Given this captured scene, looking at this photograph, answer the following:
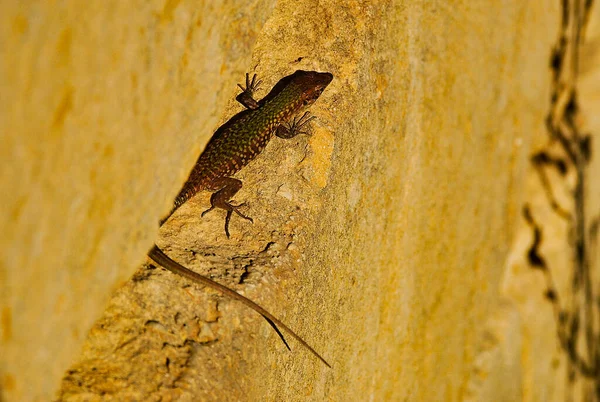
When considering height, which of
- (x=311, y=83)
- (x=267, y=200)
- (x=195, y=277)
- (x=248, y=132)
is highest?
(x=311, y=83)

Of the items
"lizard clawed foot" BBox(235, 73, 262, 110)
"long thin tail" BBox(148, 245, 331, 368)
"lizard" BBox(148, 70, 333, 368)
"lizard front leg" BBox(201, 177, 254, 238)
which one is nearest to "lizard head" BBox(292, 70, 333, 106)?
"lizard" BBox(148, 70, 333, 368)

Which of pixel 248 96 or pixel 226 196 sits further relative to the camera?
pixel 248 96

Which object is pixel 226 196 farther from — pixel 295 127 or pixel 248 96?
pixel 248 96

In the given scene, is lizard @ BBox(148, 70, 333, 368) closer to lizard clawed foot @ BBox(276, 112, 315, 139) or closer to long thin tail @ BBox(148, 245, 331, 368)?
lizard clawed foot @ BBox(276, 112, 315, 139)

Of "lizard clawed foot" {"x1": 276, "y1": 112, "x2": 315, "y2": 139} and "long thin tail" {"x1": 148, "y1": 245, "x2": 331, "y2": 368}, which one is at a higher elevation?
"lizard clawed foot" {"x1": 276, "y1": 112, "x2": 315, "y2": 139}

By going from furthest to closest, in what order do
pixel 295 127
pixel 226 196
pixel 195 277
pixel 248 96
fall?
pixel 248 96 → pixel 295 127 → pixel 226 196 → pixel 195 277

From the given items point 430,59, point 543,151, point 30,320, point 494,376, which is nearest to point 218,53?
point 30,320

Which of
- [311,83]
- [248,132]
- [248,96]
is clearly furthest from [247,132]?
[311,83]

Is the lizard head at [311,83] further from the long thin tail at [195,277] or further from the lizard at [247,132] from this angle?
the long thin tail at [195,277]

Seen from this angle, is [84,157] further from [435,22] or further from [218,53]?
[435,22]
